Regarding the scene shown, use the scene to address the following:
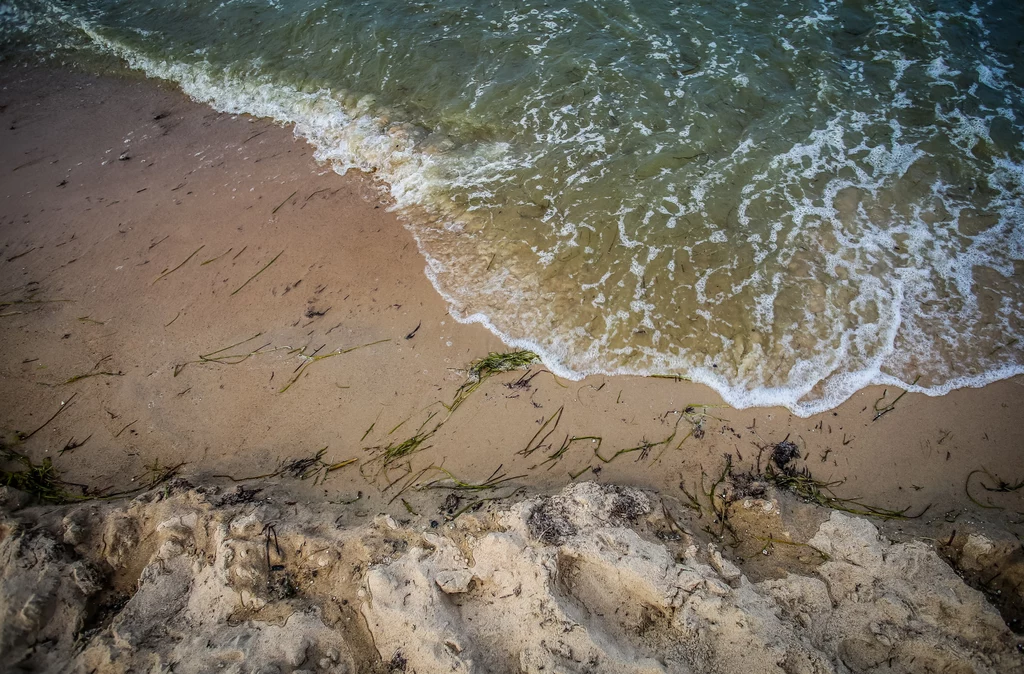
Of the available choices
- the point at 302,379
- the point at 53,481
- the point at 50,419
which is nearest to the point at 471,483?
the point at 302,379

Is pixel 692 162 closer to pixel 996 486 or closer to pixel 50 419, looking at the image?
pixel 996 486

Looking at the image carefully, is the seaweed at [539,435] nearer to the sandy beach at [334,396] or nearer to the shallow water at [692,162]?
the sandy beach at [334,396]

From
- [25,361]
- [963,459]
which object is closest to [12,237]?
[25,361]

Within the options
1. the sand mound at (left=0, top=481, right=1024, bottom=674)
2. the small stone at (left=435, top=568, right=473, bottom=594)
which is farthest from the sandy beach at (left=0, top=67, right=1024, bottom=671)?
the small stone at (left=435, top=568, right=473, bottom=594)

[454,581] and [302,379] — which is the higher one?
[302,379]

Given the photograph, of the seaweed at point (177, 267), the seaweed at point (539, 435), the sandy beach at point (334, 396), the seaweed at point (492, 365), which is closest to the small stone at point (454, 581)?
the sandy beach at point (334, 396)

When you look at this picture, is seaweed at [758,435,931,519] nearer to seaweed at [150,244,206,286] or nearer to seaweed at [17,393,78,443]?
seaweed at [17,393,78,443]
